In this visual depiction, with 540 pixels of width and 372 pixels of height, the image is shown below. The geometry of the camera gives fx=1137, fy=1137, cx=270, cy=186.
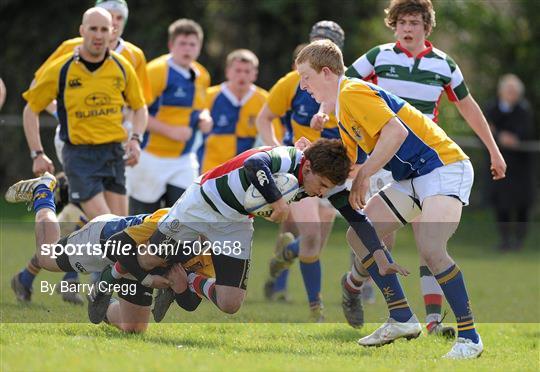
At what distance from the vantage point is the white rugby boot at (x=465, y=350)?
6.79 metres

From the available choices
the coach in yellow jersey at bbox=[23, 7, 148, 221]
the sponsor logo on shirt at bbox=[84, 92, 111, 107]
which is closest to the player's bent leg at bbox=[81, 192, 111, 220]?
the coach in yellow jersey at bbox=[23, 7, 148, 221]

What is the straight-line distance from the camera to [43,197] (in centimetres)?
784

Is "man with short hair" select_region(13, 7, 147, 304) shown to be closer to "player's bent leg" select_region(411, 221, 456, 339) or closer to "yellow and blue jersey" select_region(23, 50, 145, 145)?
"yellow and blue jersey" select_region(23, 50, 145, 145)

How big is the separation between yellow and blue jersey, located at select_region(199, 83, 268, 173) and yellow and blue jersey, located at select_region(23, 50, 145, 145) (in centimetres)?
340

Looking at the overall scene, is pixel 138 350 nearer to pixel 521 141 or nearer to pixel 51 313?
pixel 51 313

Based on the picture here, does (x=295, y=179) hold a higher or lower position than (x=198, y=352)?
higher

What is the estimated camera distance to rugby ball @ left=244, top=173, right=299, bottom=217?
263 inches

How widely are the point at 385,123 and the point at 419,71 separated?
1612 mm

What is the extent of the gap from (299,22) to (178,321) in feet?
42.0

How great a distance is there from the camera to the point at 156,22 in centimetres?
1991

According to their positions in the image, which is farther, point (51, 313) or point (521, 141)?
point (521, 141)

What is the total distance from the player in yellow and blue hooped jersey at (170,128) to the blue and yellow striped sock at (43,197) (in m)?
2.91

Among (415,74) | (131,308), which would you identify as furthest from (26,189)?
(415,74)

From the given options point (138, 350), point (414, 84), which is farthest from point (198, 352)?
point (414, 84)
